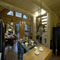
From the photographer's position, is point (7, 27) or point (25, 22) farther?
point (25, 22)

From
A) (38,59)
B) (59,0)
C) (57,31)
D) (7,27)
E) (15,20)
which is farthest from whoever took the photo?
(15,20)

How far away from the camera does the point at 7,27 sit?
749cm

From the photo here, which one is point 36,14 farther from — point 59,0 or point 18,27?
point 18,27

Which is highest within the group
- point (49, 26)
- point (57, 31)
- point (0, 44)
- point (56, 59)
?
point (49, 26)

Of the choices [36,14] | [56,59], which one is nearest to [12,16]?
[36,14]

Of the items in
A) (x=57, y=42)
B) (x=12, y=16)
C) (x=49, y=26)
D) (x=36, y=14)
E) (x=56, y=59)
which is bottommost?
(x=56, y=59)

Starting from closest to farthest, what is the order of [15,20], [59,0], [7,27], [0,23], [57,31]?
[0,23], [59,0], [57,31], [7,27], [15,20]

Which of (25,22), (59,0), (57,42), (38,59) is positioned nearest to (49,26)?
(57,42)

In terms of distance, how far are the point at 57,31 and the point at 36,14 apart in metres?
1.76

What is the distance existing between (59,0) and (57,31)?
1.91 meters

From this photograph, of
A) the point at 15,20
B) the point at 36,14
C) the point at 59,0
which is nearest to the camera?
the point at 59,0

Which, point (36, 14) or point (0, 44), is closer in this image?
point (0, 44)

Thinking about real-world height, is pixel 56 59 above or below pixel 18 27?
below

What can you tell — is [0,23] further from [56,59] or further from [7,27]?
[7,27]
